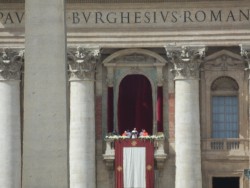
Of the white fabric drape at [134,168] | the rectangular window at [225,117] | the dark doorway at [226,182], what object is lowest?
the dark doorway at [226,182]

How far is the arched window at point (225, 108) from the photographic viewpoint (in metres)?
42.2

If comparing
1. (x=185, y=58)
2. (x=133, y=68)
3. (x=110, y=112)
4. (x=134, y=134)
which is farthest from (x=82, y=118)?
(x=185, y=58)

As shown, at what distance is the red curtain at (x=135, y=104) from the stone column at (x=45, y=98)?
20.1m

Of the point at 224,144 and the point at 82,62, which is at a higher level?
the point at 82,62

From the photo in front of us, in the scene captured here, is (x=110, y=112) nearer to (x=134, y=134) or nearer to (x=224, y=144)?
(x=134, y=134)

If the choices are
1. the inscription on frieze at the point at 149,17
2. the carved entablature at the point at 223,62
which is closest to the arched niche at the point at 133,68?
the inscription on frieze at the point at 149,17

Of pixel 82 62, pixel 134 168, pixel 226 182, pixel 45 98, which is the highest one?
pixel 82 62

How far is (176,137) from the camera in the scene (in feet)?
136

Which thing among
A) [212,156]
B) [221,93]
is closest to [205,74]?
[221,93]

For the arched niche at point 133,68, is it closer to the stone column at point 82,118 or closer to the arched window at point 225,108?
the stone column at point 82,118

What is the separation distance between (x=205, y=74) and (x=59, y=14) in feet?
67.4

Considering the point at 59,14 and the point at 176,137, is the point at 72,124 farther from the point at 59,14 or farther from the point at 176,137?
the point at 59,14

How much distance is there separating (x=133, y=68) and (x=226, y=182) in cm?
673

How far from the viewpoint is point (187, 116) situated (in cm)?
4103
